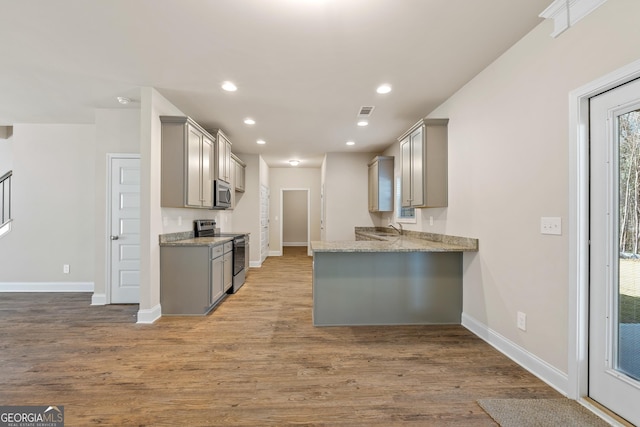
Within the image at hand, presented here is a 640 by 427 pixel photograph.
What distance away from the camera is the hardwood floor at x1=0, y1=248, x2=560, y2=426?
69.7 inches

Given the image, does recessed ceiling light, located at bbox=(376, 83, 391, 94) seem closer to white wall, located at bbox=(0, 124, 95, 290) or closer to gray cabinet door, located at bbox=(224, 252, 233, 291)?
gray cabinet door, located at bbox=(224, 252, 233, 291)

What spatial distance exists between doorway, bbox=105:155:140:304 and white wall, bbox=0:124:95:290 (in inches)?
38.0

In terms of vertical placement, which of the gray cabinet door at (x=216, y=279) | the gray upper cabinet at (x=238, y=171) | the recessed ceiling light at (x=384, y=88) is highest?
the recessed ceiling light at (x=384, y=88)

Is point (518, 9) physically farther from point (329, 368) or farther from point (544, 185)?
point (329, 368)

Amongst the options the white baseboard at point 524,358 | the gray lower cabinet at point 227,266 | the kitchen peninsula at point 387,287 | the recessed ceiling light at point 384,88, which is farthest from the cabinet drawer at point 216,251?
the white baseboard at point 524,358

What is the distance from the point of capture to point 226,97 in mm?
3457

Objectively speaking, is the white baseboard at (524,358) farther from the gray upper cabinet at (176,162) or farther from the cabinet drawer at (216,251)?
the gray upper cabinet at (176,162)

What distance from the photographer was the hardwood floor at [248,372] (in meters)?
1.77

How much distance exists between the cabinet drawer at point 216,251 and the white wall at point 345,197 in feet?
10.2

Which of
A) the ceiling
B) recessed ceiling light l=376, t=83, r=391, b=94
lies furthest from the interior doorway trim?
recessed ceiling light l=376, t=83, r=391, b=94

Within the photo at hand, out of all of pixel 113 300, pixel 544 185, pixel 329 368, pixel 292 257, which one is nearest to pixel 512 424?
pixel 329 368

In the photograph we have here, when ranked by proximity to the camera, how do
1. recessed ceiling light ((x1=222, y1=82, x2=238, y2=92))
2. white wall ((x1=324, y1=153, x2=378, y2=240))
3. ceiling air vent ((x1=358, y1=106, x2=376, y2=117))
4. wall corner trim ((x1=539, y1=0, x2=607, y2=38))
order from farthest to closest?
white wall ((x1=324, y1=153, x2=378, y2=240)) < ceiling air vent ((x1=358, y1=106, x2=376, y2=117)) < recessed ceiling light ((x1=222, y1=82, x2=238, y2=92)) < wall corner trim ((x1=539, y1=0, x2=607, y2=38))

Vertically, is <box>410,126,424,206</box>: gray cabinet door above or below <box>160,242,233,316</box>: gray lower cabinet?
above

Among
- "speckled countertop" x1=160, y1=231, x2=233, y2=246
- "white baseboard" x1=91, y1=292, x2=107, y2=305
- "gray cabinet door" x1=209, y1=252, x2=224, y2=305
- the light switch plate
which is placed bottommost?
"white baseboard" x1=91, y1=292, x2=107, y2=305
